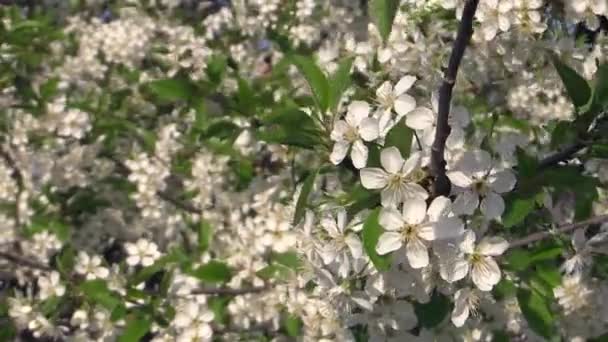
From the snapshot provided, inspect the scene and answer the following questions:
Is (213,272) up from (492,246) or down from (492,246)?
down

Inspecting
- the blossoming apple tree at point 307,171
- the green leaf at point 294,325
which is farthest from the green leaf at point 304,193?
the green leaf at point 294,325

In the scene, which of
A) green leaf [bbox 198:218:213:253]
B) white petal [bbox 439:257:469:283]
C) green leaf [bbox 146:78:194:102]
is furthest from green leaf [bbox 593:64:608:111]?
green leaf [bbox 198:218:213:253]

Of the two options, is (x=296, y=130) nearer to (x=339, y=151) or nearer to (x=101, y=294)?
(x=339, y=151)

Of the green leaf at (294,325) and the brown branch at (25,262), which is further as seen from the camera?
the brown branch at (25,262)

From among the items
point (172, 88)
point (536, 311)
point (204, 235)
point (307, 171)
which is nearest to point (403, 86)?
point (536, 311)

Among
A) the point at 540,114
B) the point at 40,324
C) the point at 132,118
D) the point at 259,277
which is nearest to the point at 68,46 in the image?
the point at 132,118

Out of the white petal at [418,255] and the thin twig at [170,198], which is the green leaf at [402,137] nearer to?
the white petal at [418,255]
